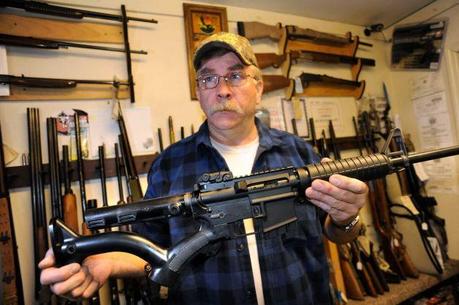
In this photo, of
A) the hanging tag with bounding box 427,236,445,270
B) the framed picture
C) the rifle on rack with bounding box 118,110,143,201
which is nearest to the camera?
the rifle on rack with bounding box 118,110,143,201

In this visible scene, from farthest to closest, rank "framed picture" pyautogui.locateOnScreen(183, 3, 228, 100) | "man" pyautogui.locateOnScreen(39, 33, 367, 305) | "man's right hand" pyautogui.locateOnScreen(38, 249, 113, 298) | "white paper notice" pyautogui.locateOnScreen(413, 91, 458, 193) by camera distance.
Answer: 1. "white paper notice" pyautogui.locateOnScreen(413, 91, 458, 193)
2. "framed picture" pyautogui.locateOnScreen(183, 3, 228, 100)
3. "man" pyautogui.locateOnScreen(39, 33, 367, 305)
4. "man's right hand" pyautogui.locateOnScreen(38, 249, 113, 298)

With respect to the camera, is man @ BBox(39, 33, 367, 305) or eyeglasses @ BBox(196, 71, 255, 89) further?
eyeglasses @ BBox(196, 71, 255, 89)

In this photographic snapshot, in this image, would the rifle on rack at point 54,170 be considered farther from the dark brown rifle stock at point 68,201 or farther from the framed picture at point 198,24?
the framed picture at point 198,24

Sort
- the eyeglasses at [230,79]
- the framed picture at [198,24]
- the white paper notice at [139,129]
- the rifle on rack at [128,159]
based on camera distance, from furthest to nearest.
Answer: the framed picture at [198,24]
the white paper notice at [139,129]
the rifle on rack at [128,159]
the eyeglasses at [230,79]

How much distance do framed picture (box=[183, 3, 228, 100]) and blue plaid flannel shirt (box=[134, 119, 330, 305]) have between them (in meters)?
0.79

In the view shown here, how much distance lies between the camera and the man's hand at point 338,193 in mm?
718

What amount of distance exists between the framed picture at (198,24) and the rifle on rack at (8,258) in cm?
105

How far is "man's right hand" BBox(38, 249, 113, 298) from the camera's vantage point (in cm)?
64

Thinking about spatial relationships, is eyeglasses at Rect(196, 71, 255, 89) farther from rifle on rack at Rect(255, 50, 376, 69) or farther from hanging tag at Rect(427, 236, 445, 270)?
hanging tag at Rect(427, 236, 445, 270)

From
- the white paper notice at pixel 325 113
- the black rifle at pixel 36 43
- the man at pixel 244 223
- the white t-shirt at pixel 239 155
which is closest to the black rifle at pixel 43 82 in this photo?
the black rifle at pixel 36 43

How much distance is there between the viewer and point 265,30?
1.92 meters

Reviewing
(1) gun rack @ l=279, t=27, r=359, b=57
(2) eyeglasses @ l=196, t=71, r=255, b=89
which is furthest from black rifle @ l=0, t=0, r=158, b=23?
(1) gun rack @ l=279, t=27, r=359, b=57

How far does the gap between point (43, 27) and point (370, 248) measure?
2.35 metres

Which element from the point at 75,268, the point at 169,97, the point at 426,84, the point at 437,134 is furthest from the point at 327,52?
the point at 75,268
